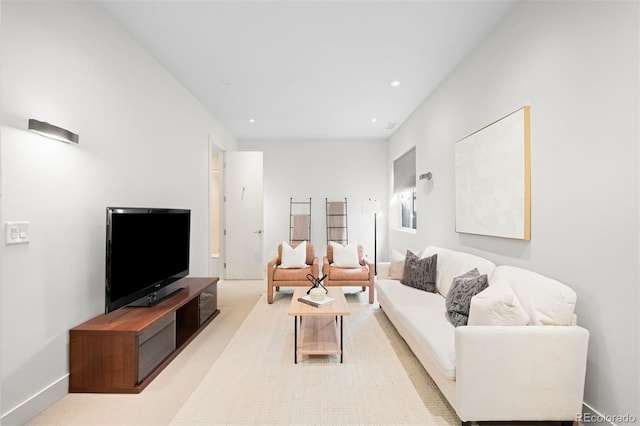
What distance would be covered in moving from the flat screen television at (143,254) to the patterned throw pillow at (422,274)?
8.37 ft

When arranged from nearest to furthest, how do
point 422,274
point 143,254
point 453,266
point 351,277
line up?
point 143,254
point 453,266
point 422,274
point 351,277

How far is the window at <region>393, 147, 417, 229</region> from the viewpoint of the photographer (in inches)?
191

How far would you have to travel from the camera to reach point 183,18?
238cm

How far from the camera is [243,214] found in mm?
5473

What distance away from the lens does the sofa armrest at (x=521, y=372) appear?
161cm

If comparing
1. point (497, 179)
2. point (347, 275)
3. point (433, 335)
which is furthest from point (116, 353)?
point (497, 179)

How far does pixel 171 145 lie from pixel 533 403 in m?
3.93

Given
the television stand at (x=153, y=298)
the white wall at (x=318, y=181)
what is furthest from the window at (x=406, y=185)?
the television stand at (x=153, y=298)

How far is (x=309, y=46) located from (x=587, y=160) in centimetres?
236

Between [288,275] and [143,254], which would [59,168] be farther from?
[288,275]

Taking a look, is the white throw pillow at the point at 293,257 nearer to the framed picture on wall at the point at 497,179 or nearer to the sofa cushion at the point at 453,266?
the sofa cushion at the point at 453,266

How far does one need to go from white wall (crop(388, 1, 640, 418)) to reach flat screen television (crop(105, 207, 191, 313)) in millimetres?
3081

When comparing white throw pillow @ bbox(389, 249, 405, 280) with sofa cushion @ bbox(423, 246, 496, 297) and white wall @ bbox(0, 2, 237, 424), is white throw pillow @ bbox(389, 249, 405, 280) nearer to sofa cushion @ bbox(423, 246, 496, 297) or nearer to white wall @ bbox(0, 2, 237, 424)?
sofa cushion @ bbox(423, 246, 496, 297)

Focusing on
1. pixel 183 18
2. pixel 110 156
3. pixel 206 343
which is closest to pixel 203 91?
pixel 183 18
